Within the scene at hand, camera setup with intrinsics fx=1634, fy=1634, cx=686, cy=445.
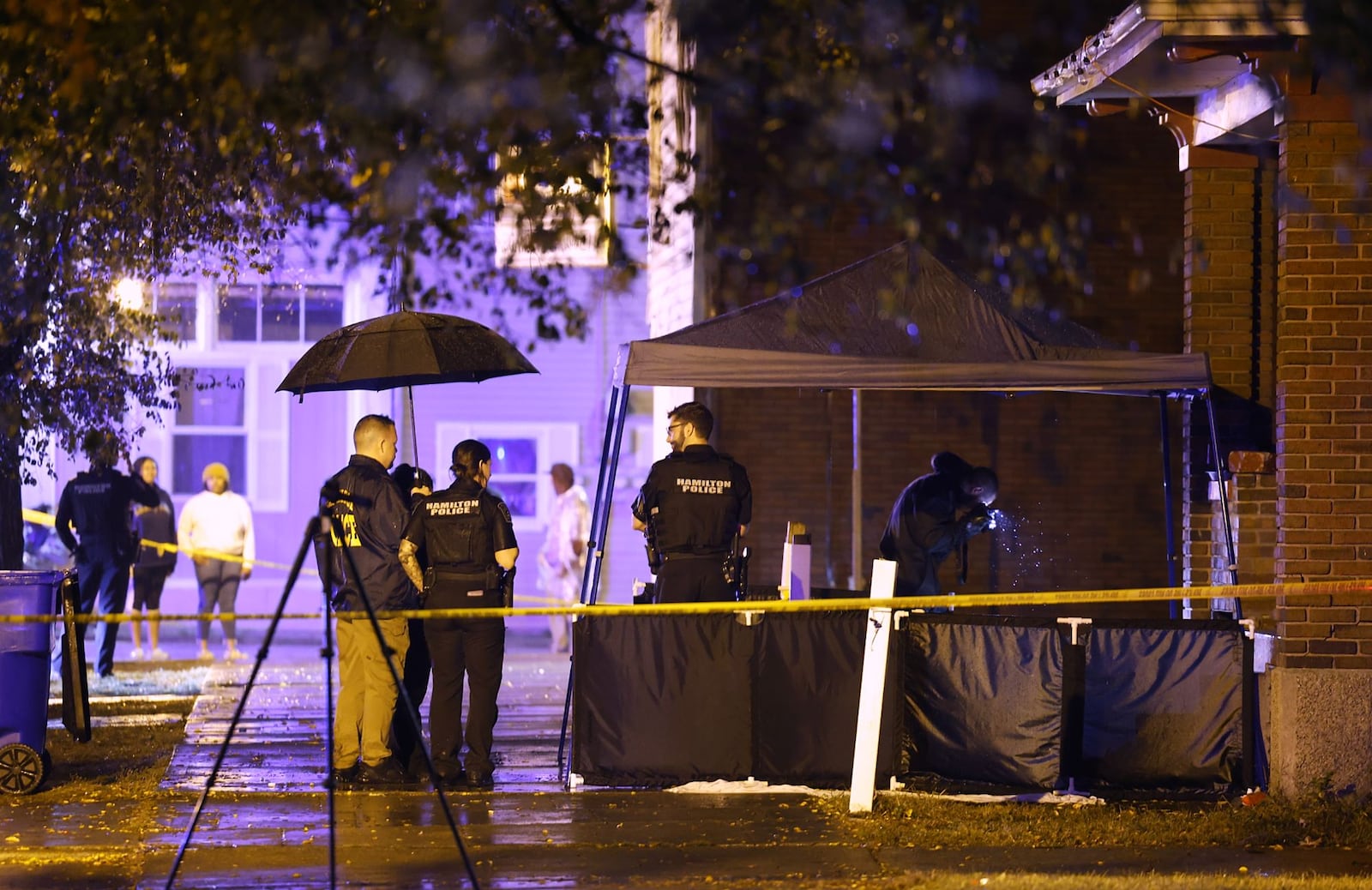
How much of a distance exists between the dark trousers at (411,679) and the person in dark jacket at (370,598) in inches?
11.1

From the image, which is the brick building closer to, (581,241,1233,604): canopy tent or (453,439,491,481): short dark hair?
(581,241,1233,604): canopy tent

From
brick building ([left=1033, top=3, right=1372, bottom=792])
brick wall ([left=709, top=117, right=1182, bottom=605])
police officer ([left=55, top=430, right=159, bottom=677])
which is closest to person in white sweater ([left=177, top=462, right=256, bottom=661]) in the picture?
police officer ([left=55, top=430, right=159, bottom=677])

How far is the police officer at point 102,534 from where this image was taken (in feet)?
46.3

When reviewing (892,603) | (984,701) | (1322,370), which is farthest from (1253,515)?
(892,603)

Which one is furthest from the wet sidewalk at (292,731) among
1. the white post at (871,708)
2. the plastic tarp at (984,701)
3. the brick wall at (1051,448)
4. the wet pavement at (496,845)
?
the brick wall at (1051,448)

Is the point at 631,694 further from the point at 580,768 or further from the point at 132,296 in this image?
the point at 132,296

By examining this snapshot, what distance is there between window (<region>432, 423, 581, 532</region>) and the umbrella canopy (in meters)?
9.79

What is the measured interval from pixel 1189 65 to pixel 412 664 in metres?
5.76

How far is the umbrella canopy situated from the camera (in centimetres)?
944

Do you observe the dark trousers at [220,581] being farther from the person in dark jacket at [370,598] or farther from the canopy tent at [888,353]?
the canopy tent at [888,353]

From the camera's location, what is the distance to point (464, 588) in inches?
354

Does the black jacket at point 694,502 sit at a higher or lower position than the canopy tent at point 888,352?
lower

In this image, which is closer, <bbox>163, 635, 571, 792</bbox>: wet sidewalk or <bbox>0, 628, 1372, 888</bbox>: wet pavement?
<bbox>0, 628, 1372, 888</bbox>: wet pavement

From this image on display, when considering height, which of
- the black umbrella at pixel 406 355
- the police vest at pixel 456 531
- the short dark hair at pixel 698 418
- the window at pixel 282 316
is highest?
the window at pixel 282 316
